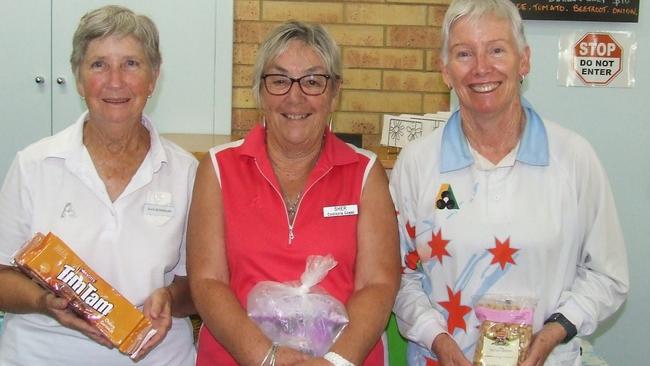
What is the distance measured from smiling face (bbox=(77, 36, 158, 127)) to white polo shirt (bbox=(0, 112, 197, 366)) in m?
0.14

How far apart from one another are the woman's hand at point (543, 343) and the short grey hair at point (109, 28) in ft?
4.38

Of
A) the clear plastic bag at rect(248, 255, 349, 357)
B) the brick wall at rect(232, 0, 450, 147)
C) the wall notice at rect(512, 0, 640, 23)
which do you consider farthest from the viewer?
the brick wall at rect(232, 0, 450, 147)

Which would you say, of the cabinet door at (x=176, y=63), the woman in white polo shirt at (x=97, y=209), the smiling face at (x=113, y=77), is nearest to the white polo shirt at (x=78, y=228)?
the woman in white polo shirt at (x=97, y=209)

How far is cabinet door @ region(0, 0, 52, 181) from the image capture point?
3410 millimetres

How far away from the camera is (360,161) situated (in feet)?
6.98

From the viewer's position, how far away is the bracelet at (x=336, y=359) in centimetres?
186

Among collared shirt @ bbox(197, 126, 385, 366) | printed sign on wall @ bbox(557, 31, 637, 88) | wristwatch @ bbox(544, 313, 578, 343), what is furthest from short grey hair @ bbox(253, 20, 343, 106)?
printed sign on wall @ bbox(557, 31, 637, 88)

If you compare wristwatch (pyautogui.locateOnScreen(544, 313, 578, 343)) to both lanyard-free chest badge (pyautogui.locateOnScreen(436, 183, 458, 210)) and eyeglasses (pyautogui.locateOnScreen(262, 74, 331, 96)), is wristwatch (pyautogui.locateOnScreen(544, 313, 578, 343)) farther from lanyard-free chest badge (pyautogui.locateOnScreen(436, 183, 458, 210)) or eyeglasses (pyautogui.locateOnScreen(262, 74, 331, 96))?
eyeglasses (pyautogui.locateOnScreen(262, 74, 331, 96))

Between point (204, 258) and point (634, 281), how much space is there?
2033 millimetres

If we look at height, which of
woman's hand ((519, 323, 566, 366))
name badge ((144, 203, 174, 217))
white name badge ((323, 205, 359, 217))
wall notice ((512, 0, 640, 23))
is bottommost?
woman's hand ((519, 323, 566, 366))

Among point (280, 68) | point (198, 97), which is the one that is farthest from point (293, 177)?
point (198, 97)

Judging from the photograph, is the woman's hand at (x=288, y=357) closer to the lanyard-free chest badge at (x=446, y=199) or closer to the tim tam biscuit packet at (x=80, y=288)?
the tim tam biscuit packet at (x=80, y=288)

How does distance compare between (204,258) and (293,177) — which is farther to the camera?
(293,177)

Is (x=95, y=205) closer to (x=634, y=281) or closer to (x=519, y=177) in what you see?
(x=519, y=177)
